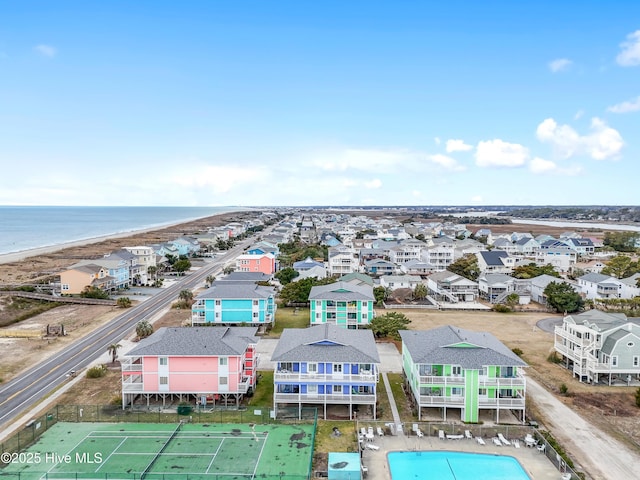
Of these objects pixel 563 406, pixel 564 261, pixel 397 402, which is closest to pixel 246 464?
pixel 397 402

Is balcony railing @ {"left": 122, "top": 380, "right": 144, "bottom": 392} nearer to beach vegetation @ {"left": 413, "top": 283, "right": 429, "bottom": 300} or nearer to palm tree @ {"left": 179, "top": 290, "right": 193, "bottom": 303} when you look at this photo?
palm tree @ {"left": 179, "top": 290, "right": 193, "bottom": 303}

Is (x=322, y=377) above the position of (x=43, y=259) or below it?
above

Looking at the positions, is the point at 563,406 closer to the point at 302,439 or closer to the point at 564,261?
the point at 302,439

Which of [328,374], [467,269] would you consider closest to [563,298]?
[467,269]

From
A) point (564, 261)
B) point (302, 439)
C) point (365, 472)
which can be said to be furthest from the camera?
point (564, 261)

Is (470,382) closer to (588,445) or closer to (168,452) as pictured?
(588,445)

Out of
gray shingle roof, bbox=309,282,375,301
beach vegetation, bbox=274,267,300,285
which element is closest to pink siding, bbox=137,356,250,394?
gray shingle roof, bbox=309,282,375,301
